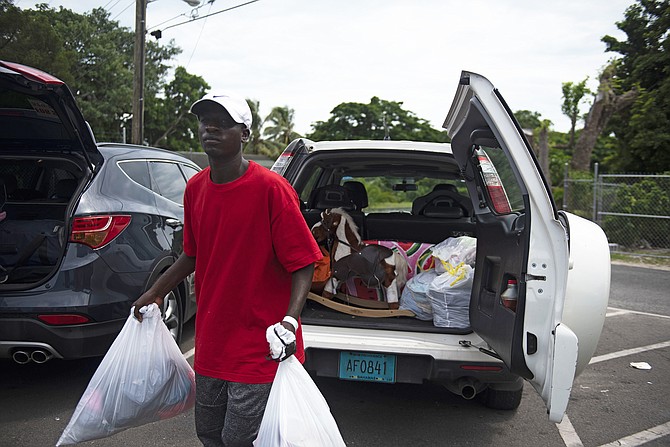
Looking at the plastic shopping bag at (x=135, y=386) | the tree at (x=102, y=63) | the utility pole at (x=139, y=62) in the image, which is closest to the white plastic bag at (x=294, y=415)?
the plastic shopping bag at (x=135, y=386)

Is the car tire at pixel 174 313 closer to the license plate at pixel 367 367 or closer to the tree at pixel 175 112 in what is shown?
the license plate at pixel 367 367

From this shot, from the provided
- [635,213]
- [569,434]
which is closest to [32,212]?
[569,434]

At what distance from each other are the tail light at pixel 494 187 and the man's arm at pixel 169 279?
1.70 metres

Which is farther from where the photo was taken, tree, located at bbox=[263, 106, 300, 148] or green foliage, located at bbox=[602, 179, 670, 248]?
tree, located at bbox=[263, 106, 300, 148]

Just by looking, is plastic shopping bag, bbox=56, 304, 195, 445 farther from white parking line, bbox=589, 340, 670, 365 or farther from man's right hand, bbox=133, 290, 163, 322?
white parking line, bbox=589, 340, 670, 365

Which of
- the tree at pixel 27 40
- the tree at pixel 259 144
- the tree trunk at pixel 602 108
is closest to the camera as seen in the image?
the tree at pixel 27 40

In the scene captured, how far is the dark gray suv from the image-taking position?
11.6ft

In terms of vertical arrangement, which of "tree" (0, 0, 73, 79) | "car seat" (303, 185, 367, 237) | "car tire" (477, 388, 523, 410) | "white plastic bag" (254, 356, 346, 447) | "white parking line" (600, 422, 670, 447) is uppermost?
"tree" (0, 0, 73, 79)

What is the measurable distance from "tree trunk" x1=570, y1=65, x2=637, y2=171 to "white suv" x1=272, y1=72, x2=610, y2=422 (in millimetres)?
15241

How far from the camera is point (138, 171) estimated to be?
4512 millimetres

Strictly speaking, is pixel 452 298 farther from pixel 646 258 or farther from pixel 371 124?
pixel 371 124

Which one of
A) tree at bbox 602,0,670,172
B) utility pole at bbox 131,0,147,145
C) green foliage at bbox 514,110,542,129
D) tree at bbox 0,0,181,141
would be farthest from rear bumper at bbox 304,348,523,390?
green foliage at bbox 514,110,542,129

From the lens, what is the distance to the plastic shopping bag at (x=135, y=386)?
2.58 metres

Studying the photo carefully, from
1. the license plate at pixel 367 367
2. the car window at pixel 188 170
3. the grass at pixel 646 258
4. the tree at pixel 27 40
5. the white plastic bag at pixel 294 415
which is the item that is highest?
the tree at pixel 27 40
